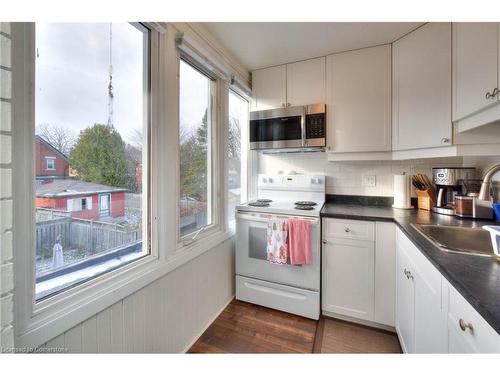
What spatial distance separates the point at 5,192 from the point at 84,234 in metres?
0.44

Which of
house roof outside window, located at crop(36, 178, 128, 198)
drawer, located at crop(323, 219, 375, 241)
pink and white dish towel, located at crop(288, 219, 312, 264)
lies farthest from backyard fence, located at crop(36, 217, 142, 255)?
drawer, located at crop(323, 219, 375, 241)

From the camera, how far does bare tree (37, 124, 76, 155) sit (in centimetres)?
82

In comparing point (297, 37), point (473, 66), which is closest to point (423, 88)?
point (473, 66)

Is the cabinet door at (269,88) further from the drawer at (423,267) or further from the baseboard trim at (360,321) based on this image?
the baseboard trim at (360,321)

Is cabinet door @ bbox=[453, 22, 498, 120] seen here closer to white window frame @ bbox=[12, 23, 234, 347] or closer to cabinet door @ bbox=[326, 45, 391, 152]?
cabinet door @ bbox=[326, 45, 391, 152]

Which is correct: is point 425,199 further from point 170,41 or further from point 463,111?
point 170,41

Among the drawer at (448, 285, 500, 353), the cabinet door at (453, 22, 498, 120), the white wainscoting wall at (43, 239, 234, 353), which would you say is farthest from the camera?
the cabinet door at (453, 22, 498, 120)

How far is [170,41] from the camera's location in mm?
1324

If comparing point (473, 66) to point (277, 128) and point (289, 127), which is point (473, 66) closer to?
point (289, 127)

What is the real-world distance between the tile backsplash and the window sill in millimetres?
1563

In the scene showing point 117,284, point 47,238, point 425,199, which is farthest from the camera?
point 425,199

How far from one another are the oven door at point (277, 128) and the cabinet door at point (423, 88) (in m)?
0.79
